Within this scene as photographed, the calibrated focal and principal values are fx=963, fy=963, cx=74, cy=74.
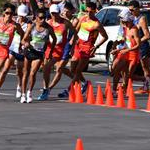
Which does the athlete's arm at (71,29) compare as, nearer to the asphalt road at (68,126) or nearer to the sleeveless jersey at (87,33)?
the sleeveless jersey at (87,33)

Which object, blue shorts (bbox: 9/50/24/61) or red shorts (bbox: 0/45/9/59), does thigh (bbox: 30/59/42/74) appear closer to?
blue shorts (bbox: 9/50/24/61)

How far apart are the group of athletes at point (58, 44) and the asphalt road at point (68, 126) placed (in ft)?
1.97

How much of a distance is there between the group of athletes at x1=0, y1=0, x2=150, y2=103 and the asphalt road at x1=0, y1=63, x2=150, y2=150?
60 cm

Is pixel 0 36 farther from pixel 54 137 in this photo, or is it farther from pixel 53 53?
pixel 54 137

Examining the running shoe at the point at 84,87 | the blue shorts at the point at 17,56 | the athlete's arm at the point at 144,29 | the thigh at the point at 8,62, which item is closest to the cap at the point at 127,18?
the athlete's arm at the point at 144,29

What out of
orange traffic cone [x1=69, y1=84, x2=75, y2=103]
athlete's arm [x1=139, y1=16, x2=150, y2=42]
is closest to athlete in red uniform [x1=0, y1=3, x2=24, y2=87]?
orange traffic cone [x1=69, y1=84, x2=75, y2=103]

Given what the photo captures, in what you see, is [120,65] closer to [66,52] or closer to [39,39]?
[66,52]

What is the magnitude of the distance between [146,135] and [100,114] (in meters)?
2.82

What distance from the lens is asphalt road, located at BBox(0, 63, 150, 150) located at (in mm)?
12297

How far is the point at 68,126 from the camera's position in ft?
46.6

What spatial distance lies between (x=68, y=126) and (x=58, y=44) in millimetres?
5144

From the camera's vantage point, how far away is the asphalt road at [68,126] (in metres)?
12.3

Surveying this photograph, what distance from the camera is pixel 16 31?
18.5 metres

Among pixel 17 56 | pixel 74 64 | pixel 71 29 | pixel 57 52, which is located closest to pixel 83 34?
pixel 71 29
